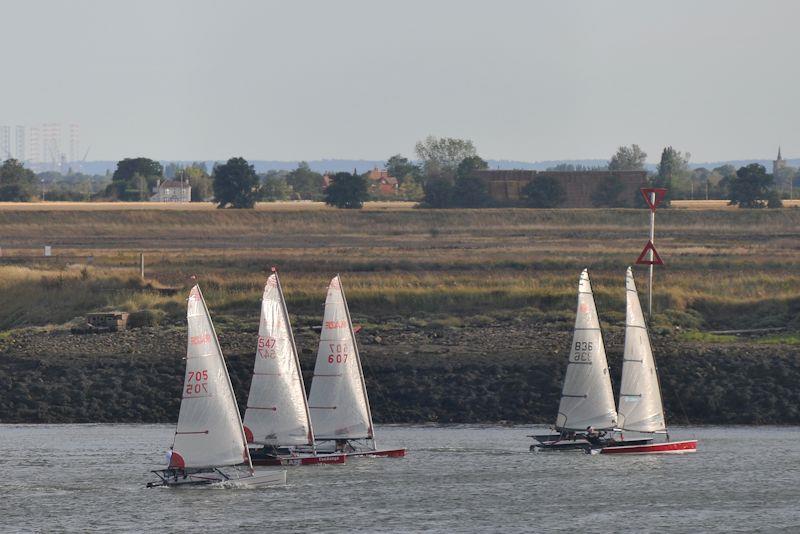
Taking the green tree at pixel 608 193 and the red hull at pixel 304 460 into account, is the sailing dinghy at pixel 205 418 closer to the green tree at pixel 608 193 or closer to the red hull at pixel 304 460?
the red hull at pixel 304 460

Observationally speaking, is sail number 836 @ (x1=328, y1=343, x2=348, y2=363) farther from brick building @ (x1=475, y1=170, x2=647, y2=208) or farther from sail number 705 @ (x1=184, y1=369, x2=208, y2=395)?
brick building @ (x1=475, y1=170, x2=647, y2=208)

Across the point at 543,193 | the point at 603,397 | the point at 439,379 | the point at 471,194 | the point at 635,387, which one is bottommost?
the point at 439,379

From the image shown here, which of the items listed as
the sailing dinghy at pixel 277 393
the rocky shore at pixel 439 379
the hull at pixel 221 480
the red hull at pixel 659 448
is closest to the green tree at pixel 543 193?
the rocky shore at pixel 439 379

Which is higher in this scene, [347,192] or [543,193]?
[543,193]

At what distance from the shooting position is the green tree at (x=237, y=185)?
627 feet

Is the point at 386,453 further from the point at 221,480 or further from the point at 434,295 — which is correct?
the point at 434,295

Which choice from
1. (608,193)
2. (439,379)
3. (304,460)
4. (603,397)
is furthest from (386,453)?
(608,193)

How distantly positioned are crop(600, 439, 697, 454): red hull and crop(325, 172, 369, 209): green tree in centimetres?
14151

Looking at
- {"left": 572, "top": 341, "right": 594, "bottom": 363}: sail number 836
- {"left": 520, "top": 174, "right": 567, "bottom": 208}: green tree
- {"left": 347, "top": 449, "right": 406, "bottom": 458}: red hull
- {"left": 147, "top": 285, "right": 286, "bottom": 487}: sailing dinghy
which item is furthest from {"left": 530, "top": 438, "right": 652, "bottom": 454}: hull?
{"left": 520, "top": 174, "right": 567, "bottom": 208}: green tree

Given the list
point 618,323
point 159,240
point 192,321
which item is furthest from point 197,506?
point 159,240

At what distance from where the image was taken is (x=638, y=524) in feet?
138

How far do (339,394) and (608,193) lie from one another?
146929 millimetres

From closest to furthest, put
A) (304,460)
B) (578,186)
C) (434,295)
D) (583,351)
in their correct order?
(304,460) → (583,351) → (434,295) → (578,186)

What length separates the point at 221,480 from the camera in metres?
45.8
